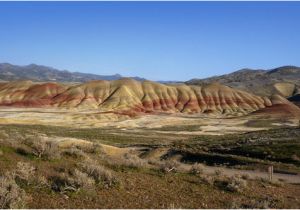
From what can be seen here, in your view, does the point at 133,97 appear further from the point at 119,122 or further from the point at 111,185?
the point at 111,185

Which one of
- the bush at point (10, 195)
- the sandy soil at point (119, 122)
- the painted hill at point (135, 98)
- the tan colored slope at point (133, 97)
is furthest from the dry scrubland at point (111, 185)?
the tan colored slope at point (133, 97)

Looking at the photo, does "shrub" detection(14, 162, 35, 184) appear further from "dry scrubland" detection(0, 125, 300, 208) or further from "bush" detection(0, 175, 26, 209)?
"bush" detection(0, 175, 26, 209)

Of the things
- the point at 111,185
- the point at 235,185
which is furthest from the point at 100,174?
the point at 235,185

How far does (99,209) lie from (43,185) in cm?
228

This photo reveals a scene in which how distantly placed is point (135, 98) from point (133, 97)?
0.72 m

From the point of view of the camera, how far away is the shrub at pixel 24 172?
1425cm

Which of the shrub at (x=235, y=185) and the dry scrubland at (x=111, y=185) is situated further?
the shrub at (x=235, y=185)

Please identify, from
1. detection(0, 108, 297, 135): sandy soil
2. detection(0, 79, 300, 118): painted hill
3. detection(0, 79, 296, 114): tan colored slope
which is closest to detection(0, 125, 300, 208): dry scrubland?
detection(0, 108, 297, 135): sandy soil

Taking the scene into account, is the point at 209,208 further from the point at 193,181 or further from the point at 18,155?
the point at 18,155

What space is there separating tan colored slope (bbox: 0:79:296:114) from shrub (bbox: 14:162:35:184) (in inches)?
4523

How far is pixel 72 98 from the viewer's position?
14188 cm

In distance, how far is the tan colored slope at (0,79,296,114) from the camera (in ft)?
456

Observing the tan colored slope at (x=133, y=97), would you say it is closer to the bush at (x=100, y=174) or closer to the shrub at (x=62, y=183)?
the bush at (x=100, y=174)

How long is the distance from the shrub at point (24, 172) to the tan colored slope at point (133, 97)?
11487cm
